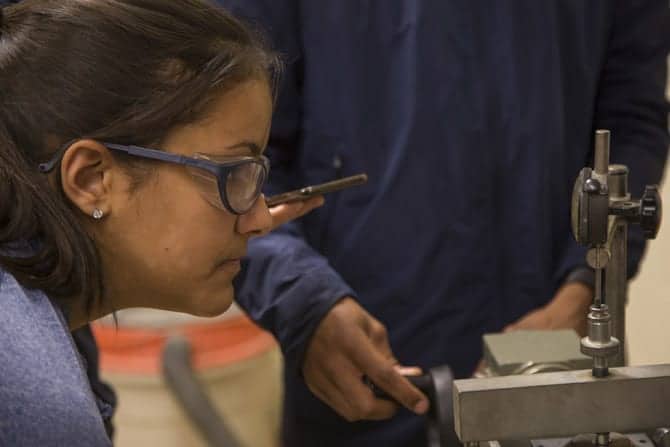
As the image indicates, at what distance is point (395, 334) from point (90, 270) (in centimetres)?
56

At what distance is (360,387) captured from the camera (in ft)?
4.08

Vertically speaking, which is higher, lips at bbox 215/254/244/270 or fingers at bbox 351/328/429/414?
lips at bbox 215/254/244/270

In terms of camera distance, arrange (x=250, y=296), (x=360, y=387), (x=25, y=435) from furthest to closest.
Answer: (x=250, y=296), (x=360, y=387), (x=25, y=435)

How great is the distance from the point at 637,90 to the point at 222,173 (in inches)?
31.3

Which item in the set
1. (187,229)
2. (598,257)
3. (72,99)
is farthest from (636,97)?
(72,99)

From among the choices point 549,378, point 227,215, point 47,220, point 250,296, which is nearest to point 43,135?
point 47,220

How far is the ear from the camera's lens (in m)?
1.00

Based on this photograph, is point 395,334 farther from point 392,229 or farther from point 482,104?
point 482,104

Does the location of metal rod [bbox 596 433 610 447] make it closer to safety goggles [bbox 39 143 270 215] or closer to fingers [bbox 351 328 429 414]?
fingers [bbox 351 328 429 414]

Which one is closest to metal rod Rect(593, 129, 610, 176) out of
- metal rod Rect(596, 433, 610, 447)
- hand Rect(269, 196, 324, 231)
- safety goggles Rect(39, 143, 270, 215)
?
A: metal rod Rect(596, 433, 610, 447)

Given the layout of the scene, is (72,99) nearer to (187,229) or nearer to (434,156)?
(187,229)

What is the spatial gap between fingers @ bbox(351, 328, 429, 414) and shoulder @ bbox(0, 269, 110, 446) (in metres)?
0.42

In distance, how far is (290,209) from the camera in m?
1.32

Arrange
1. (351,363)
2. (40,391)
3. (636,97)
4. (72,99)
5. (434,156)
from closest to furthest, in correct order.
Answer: (40,391)
(72,99)
(351,363)
(434,156)
(636,97)
